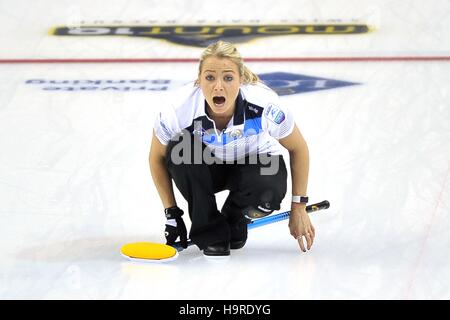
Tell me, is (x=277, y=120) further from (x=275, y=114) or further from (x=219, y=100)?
(x=219, y=100)

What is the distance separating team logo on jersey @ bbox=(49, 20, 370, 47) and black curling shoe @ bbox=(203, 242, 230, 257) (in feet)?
7.49

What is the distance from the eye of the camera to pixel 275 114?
2688 mm

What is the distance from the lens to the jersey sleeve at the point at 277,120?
2689 millimetres

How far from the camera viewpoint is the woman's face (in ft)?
8.59

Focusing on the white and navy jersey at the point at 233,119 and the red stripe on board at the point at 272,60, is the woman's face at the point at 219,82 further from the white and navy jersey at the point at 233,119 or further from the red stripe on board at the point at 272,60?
the red stripe on board at the point at 272,60

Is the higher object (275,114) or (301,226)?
(275,114)

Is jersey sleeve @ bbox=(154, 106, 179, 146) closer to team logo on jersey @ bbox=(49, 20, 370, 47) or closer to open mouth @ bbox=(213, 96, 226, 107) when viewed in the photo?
open mouth @ bbox=(213, 96, 226, 107)

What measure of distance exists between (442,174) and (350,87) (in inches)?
39.7

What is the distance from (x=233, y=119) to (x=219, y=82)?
135 millimetres

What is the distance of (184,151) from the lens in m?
2.75

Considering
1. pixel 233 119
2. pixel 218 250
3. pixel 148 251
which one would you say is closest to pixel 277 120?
pixel 233 119

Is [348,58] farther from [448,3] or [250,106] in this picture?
[250,106]

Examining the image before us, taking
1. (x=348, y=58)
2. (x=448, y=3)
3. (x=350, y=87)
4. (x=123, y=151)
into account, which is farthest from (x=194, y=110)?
(x=448, y=3)

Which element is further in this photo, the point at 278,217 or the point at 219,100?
the point at 278,217
